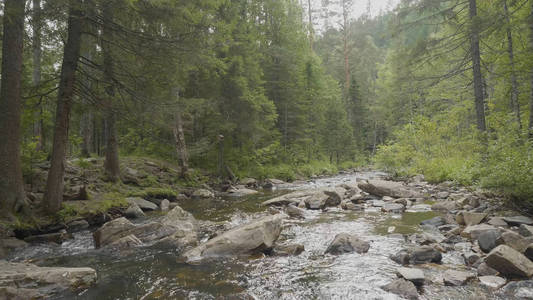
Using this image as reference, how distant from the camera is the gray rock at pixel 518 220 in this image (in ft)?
19.1

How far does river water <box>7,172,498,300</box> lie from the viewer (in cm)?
403

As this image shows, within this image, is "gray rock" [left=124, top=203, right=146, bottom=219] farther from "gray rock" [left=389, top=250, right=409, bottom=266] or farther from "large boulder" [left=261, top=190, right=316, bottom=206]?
"gray rock" [left=389, top=250, right=409, bottom=266]

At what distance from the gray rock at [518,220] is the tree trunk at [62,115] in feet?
34.1

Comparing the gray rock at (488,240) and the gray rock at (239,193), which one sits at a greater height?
the gray rock at (488,240)

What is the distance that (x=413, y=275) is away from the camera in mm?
4039

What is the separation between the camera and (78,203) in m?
8.62

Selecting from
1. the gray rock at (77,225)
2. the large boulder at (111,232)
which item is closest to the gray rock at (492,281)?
the large boulder at (111,232)

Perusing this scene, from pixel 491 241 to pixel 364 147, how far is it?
45.2 meters

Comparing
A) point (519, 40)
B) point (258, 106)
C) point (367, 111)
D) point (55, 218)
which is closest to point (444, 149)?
point (519, 40)

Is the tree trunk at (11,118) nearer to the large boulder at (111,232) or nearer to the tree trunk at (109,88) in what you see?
the tree trunk at (109,88)

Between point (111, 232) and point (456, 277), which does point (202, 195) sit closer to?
point (111, 232)

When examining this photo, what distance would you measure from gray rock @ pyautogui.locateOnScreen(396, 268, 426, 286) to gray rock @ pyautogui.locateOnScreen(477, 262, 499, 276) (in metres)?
0.83

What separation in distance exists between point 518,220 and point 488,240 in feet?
5.66

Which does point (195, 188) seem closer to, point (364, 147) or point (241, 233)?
point (241, 233)
